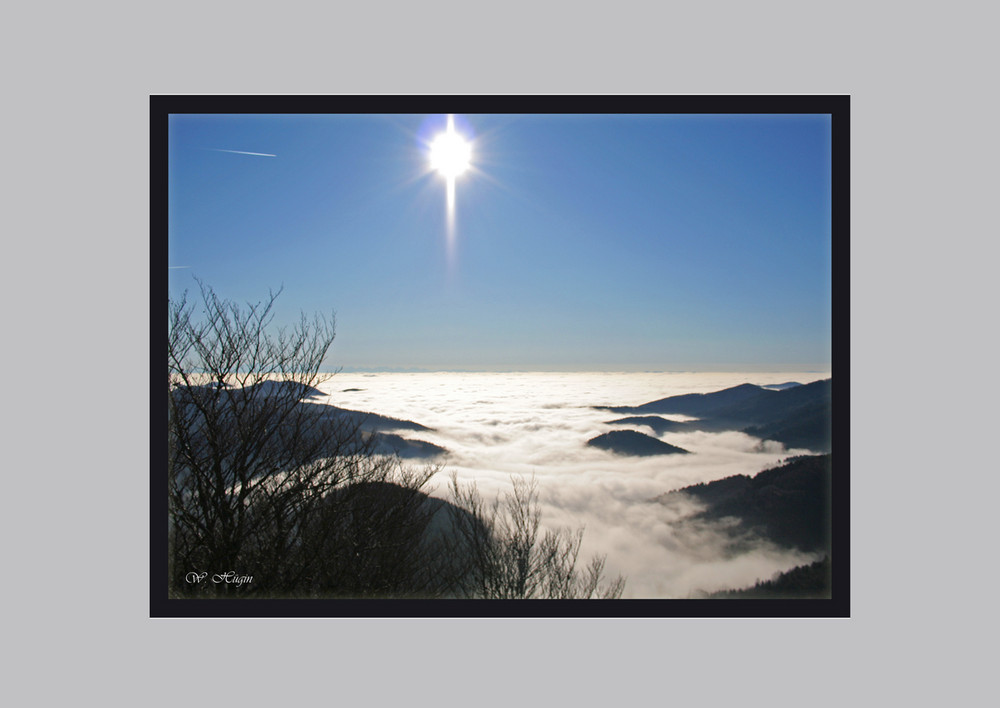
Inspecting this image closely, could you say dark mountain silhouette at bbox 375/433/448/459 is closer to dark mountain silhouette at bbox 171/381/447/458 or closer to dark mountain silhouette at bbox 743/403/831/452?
dark mountain silhouette at bbox 171/381/447/458

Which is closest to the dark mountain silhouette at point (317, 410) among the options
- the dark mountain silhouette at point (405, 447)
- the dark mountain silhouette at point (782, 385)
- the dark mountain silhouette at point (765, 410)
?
the dark mountain silhouette at point (405, 447)

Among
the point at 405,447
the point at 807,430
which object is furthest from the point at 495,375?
the point at 807,430

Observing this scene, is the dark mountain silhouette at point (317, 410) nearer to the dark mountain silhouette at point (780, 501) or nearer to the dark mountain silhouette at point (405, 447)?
the dark mountain silhouette at point (405, 447)

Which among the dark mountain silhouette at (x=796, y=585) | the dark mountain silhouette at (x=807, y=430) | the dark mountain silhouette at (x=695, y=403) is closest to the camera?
the dark mountain silhouette at (x=796, y=585)

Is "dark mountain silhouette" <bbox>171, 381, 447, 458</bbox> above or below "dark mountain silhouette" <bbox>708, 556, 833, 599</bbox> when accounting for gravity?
above

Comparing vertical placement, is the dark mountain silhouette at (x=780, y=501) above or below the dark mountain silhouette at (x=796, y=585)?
above

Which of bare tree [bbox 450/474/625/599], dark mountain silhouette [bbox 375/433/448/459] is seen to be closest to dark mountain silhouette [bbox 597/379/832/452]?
bare tree [bbox 450/474/625/599]
